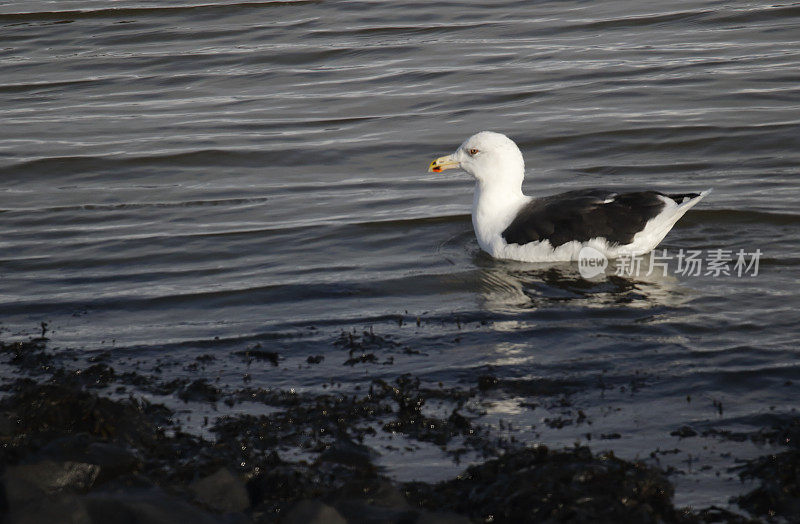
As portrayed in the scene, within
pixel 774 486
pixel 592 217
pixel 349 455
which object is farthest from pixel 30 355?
pixel 774 486

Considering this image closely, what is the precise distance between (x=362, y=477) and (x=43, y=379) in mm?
2901

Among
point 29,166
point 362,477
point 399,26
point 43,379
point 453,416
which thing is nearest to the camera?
point 362,477

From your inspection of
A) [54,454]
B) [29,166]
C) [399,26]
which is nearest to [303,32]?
[399,26]

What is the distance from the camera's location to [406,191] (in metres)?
12.5

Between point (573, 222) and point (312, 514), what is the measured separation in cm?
554

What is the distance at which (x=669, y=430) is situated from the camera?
20.1 feet

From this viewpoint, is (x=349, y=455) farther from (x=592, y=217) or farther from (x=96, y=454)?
(x=592, y=217)

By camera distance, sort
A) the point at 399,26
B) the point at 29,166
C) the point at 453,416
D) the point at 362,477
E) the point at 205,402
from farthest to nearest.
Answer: the point at 399,26
the point at 29,166
the point at 205,402
the point at 453,416
the point at 362,477

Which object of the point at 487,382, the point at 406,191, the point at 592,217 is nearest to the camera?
the point at 487,382

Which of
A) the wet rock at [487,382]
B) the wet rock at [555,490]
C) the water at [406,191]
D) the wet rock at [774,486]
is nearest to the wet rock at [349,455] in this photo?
the water at [406,191]

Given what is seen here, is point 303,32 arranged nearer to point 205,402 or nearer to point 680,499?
point 205,402

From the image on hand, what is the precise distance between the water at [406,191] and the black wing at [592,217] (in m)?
0.40

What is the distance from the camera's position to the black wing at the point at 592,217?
9656 mm

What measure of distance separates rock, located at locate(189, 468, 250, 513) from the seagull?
5.22m
